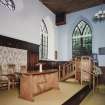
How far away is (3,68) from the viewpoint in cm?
607

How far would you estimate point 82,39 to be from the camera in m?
10.8

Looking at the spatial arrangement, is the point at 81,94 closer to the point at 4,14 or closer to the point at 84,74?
the point at 84,74

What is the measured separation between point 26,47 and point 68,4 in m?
4.17

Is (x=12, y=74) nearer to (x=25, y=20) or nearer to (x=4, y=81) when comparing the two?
(x=4, y=81)

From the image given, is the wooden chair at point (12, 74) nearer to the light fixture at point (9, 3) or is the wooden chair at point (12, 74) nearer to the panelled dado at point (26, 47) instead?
the panelled dado at point (26, 47)

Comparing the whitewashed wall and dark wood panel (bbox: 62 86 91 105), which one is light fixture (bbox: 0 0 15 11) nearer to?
the whitewashed wall

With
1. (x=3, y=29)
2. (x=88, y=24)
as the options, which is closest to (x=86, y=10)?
(x=88, y=24)

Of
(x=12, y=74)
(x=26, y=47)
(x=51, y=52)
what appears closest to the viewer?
(x=12, y=74)

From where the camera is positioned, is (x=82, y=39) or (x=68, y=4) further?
(x=82, y=39)

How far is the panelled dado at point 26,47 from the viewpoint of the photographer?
6291 millimetres

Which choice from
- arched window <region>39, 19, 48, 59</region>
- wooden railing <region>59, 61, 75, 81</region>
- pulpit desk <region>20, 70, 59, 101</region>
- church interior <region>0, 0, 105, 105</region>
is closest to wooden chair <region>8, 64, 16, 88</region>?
church interior <region>0, 0, 105, 105</region>

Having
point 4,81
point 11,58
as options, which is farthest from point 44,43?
point 4,81

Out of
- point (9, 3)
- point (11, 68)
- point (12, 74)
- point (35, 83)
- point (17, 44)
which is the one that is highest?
point (9, 3)

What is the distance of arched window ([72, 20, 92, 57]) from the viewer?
34.5ft
